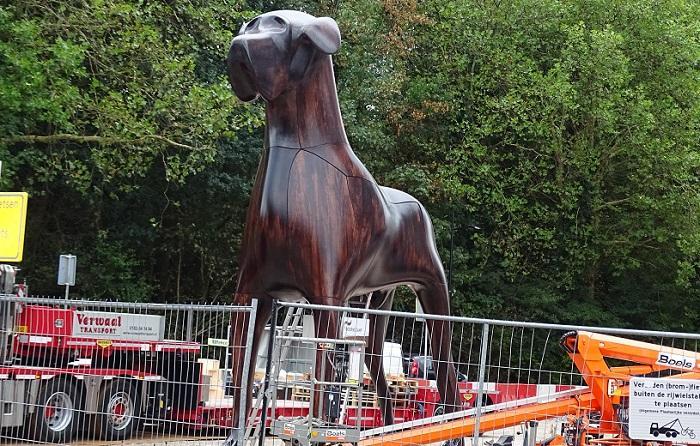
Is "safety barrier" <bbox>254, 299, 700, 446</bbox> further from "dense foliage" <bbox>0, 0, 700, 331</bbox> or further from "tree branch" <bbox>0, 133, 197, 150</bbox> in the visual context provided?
"dense foliage" <bbox>0, 0, 700, 331</bbox>

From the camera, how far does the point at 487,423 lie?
28.7 ft

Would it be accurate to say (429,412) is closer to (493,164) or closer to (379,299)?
(379,299)

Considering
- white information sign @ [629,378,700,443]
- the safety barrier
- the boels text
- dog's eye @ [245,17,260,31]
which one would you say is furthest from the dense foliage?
white information sign @ [629,378,700,443]

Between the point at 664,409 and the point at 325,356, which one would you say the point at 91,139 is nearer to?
the point at 325,356

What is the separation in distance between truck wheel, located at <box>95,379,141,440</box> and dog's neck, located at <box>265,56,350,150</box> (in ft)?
8.12

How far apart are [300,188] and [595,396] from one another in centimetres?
350

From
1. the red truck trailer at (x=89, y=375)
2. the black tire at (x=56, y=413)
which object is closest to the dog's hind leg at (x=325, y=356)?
the red truck trailer at (x=89, y=375)

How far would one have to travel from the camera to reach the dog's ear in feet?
27.0

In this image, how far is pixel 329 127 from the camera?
336 inches

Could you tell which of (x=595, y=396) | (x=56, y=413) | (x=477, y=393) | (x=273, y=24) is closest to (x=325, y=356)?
(x=477, y=393)

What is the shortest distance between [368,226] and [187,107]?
9788 mm

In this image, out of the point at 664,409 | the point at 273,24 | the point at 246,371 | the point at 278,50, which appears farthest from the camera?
the point at 273,24

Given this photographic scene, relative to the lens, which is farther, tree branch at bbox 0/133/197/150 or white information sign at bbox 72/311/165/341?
tree branch at bbox 0/133/197/150

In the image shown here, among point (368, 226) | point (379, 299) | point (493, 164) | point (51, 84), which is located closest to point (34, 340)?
point (379, 299)
